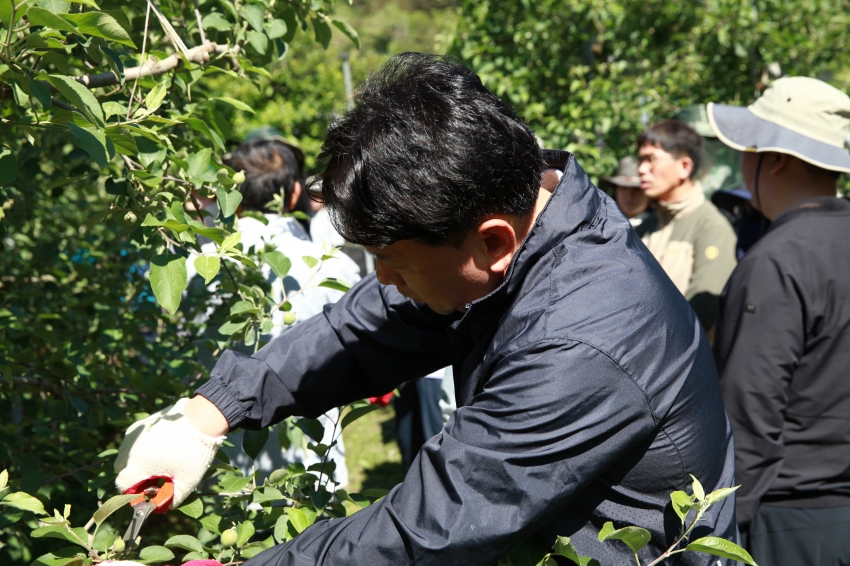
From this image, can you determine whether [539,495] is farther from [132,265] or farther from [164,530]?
[164,530]

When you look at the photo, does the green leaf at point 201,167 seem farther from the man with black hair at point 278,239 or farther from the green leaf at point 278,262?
the man with black hair at point 278,239

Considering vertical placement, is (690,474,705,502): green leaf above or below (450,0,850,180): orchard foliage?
above

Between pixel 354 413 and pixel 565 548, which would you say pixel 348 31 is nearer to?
pixel 354 413

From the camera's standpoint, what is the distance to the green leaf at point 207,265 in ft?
4.59

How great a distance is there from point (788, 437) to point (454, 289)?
3.87 feet

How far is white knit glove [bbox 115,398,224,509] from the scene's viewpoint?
1.48 metres

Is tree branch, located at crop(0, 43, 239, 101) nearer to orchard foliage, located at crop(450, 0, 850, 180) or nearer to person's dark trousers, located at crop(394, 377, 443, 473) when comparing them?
person's dark trousers, located at crop(394, 377, 443, 473)

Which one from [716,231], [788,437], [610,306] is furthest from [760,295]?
[716,231]

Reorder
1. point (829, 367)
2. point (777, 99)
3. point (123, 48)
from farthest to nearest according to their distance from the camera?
1. point (777, 99)
2. point (123, 48)
3. point (829, 367)

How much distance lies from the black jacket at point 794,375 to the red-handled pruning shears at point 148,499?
1.40 m

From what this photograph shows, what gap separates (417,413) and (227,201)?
2.85m

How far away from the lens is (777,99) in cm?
237

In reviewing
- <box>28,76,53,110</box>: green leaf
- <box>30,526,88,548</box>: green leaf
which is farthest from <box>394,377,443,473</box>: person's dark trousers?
<box>28,76,53,110</box>: green leaf

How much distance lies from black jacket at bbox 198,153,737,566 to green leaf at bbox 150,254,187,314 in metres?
0.51
